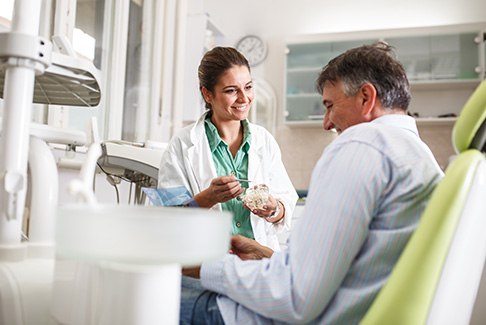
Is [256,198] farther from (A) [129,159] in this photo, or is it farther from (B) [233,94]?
(A) [129,159]

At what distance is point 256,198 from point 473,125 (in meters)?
0.83

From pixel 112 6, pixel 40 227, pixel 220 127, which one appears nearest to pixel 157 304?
pixel 40 227

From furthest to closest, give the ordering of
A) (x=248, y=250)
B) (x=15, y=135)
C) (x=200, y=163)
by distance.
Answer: (x=200, y=163), (x=248, y=250), (x=15, y=135)

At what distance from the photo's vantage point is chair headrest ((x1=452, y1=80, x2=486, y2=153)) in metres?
0.79

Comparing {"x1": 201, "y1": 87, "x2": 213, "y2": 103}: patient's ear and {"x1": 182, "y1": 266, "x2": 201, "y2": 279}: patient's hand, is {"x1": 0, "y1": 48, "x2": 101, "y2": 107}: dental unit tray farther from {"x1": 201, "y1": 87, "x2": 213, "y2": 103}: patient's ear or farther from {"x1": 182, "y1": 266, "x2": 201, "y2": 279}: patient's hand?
{"x1": 201, "y1": 87, "x2": 213, "y2": 103}: patient's ear

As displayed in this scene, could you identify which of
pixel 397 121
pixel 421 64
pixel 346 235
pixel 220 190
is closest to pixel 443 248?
pixel 346 235

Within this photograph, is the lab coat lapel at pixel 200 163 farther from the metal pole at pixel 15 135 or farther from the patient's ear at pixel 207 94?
the metal pole at pixel 15 135

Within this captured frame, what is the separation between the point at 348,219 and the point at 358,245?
A: 56 millimetres

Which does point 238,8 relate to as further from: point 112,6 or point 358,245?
point 358,245

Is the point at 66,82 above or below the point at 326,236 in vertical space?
above

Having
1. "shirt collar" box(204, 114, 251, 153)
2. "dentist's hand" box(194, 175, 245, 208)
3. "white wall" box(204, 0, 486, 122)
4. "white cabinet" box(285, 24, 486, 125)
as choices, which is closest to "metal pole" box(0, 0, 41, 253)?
"dentist's hand" box(194, 175, 245, 208)

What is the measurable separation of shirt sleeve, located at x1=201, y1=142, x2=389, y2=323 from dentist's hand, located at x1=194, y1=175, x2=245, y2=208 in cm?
54

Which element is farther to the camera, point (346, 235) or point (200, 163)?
point (200, 163)

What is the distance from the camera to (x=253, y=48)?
13.9 feet
